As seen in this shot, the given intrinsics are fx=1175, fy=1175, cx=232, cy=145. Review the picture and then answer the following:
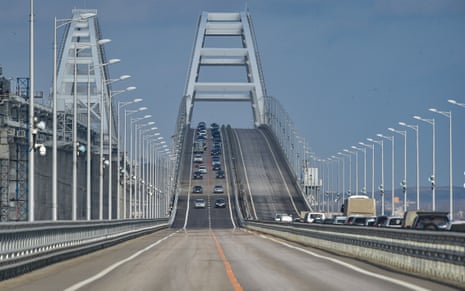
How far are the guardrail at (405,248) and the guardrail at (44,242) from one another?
9944 mm

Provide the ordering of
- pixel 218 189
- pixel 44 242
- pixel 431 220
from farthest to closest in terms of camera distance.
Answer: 1. pixel 218 189
2. pixel 431 220
3. pixel 44 242

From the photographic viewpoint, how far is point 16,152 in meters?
84.6

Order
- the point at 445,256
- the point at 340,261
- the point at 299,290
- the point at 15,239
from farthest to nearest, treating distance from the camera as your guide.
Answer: the point at 340,261, the point at 15,239, the point at 445,256, the point at 299,290

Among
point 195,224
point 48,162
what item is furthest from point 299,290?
point 195,224

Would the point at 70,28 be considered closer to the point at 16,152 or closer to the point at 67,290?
the point at 16,152

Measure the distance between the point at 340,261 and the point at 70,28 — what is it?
528ft

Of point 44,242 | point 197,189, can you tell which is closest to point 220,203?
point 197,189

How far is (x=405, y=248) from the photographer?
32969mm

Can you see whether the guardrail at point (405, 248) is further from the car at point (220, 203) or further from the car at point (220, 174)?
the car at point (220, 174)

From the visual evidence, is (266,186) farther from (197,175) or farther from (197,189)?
(197,175)

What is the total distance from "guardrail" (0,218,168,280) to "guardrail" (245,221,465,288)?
→ 994cm

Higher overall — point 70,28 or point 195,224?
point 70,28

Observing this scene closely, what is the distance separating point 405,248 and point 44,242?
10712mm

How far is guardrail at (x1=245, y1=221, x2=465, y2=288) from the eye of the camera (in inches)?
Result: 1061
